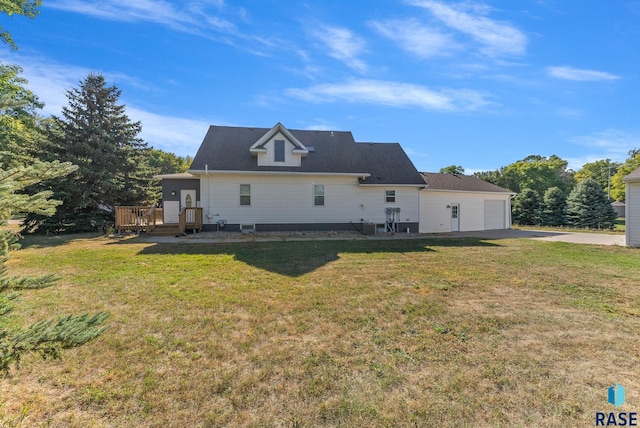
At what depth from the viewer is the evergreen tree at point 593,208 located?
80.2ft

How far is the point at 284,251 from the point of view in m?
10.0

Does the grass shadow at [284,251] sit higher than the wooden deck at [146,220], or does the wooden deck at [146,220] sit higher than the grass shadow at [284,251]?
the wooden deck at [146,220]

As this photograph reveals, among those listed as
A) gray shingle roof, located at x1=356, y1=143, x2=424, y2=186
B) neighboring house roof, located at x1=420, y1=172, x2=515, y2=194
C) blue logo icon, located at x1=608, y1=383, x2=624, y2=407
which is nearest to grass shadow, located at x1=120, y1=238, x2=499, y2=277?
blue logo icon, located at x1=608, y1=383, x2=624, y2=407

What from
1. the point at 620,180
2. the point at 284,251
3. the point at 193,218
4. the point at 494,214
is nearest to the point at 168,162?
the point at 193,218

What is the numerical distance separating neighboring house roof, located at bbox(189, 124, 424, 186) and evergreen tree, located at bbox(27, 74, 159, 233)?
6430mm

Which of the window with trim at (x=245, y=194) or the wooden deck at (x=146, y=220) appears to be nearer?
the wooden deck at (x=146, y=220)

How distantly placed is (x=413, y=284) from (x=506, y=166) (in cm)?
4876

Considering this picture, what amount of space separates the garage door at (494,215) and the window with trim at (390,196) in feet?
28.6

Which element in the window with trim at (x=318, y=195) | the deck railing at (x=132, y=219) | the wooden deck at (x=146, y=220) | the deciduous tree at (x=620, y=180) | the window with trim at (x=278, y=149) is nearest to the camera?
the wooden deck at (x=146, y=220)

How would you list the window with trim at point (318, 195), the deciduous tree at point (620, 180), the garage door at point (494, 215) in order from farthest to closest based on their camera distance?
the deciduous tree at point (620, 180)
the garage door at point (494, 215)
the window with trim at point (318, 195)

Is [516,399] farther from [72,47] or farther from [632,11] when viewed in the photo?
[72,47]

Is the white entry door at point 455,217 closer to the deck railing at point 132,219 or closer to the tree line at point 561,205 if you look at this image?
the tree line at point 561,205

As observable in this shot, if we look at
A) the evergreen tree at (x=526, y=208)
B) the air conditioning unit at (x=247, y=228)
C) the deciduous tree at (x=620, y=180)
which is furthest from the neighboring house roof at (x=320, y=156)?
the deciduous tree at (x=620, y=180)

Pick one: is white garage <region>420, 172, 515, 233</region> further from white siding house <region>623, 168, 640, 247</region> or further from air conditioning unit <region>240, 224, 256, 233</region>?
air conditioning unit <region>240, 224, 256, 233</region>
